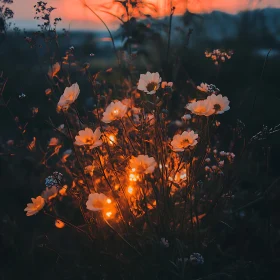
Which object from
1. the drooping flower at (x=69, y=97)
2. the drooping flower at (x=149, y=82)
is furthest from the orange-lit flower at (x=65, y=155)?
the drooping flower at (x=149, y=82)

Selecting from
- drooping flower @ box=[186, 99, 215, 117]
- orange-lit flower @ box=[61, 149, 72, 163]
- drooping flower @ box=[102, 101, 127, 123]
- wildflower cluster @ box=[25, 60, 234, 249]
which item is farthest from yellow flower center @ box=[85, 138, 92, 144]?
orange-lit flower @ box=[61, 149, 72, 163]

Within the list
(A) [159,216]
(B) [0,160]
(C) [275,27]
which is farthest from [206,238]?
(C) [275,27]

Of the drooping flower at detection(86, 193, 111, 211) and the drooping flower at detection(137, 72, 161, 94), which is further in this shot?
the drooping flower at detection(137, 72, 161, 94)

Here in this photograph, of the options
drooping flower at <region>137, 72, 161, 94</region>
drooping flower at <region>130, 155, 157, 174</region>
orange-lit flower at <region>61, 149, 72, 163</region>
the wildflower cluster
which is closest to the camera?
drooping flower at <region>130, 155, 157, 174</region>

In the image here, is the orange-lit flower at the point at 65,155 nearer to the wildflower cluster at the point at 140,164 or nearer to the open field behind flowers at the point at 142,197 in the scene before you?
the open field behind flowers at the point at 142,197

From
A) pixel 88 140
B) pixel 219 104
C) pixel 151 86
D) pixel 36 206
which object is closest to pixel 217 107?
pixel 219 104

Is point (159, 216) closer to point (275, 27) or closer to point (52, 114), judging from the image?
point (52, 114)

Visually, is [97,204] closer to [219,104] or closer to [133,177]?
[133,177]

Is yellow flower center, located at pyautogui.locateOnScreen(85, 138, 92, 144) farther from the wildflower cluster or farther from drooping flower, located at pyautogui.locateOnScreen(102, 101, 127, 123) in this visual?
drooping flower, located at pyautogui.locateOnScreen(102, 101, 127, 123)

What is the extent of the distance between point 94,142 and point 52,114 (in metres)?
2.66

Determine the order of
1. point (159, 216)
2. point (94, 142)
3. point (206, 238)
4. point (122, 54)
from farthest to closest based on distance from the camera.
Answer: point (122, 54) → point (206, 238) → point (159, 216) → point (94, 142)

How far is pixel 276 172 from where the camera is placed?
252 centimetres

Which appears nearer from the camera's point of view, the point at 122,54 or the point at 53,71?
the point at 53,71

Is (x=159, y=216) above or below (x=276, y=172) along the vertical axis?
above
